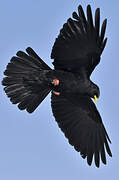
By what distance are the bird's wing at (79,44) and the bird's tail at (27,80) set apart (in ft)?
1.71

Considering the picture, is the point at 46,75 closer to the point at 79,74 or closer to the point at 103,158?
the point at 79,74

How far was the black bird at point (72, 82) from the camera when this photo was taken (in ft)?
30.9

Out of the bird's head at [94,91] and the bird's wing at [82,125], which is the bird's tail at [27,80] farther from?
the bird's head at [94,91]

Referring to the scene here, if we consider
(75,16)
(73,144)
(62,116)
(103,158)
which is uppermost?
(75,16)

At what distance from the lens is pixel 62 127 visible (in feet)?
36.6

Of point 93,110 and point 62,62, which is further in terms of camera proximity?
point 93,110

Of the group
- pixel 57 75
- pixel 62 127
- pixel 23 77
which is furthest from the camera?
pixel 62 127

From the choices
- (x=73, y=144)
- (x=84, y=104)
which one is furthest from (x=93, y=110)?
(x=73, y=144)

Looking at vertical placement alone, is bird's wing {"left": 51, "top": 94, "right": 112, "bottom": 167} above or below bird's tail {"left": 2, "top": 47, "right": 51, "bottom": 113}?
below

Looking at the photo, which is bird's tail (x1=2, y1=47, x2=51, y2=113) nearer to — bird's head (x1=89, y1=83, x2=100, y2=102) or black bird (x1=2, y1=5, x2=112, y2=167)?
black bird (x1=2, y1=5, x2=112, y2=167)

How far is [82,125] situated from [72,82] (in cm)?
199

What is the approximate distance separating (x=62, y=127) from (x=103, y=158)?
128 cm

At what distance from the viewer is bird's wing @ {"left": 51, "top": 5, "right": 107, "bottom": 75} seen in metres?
9.26

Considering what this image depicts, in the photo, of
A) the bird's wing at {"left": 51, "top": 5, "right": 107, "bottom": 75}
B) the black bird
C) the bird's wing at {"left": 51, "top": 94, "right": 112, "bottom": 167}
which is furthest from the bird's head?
the bird's wing at {"left": 51, "top": 94, "right": 112, "bottom": 167}
